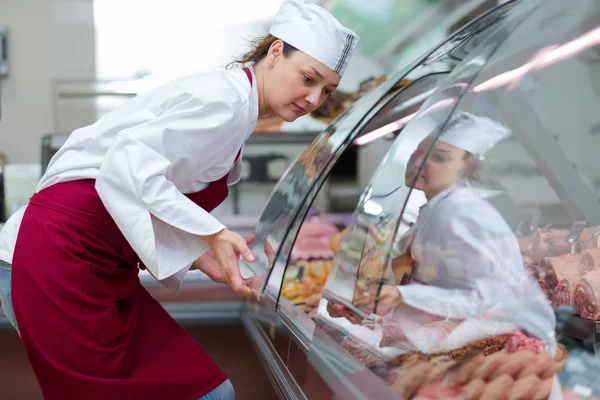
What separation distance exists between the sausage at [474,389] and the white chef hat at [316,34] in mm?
621

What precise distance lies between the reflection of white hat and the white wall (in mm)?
4131

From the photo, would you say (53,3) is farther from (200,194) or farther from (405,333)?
(405,333)

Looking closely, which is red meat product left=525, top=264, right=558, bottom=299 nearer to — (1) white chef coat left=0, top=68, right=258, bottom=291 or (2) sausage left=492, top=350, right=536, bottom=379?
(2) sausage left=492, top=350, right=536, bottom=379

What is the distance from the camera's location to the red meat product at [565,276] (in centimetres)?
103

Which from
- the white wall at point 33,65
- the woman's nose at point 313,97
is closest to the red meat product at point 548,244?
the woman's nose at point 313,97

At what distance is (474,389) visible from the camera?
0.80 m

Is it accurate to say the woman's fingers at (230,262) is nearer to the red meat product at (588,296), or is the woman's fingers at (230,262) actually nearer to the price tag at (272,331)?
the price tag at (272,331)

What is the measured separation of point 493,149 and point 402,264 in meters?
0.23

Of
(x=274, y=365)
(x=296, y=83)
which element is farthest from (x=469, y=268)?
(x=274, y=365)

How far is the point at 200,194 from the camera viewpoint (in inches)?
47.1

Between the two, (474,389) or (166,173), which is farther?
(166,173)

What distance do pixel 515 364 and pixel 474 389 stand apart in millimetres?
72

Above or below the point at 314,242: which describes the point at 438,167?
above

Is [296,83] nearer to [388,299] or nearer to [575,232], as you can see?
[388,299]
